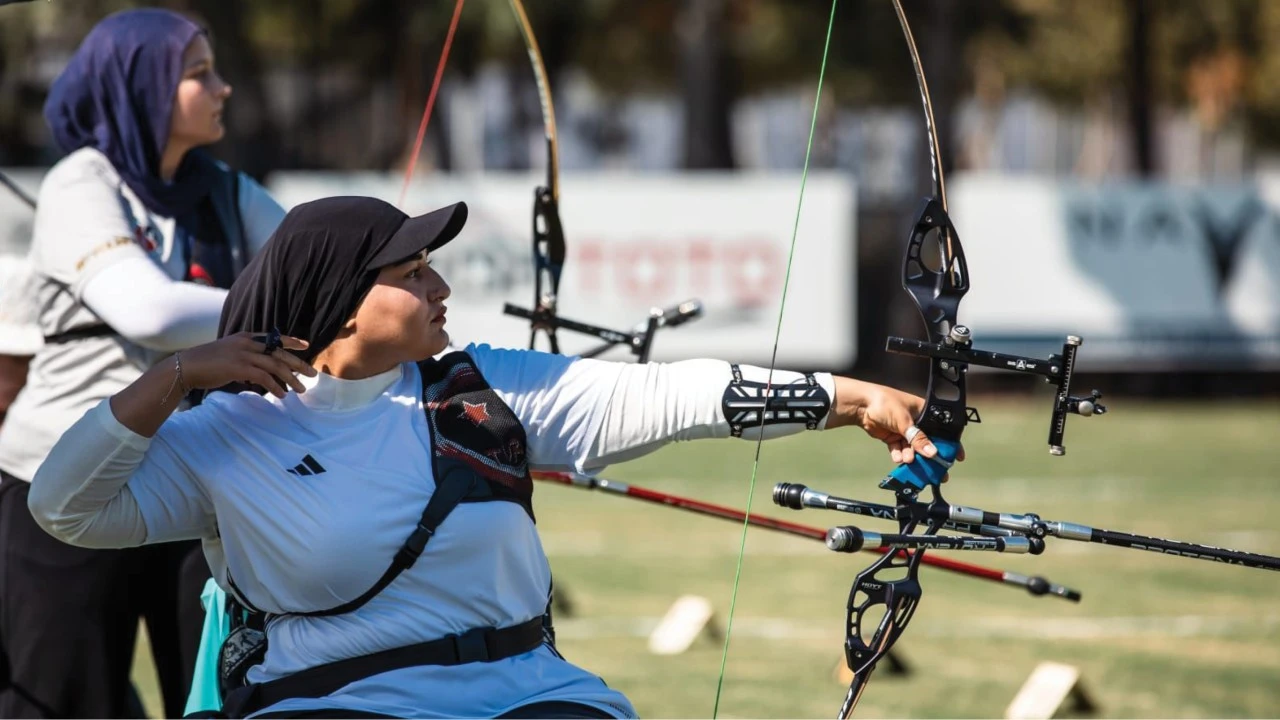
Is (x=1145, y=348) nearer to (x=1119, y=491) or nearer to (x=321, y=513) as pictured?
(x=1119, y=491)

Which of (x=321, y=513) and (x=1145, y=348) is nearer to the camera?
(x=321, y=513)

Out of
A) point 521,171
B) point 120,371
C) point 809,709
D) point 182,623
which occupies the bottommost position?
point 521,171

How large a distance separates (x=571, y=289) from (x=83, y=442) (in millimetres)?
13934

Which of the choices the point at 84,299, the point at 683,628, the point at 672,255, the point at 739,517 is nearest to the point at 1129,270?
the point at 672,255

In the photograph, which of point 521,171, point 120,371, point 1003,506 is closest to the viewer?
point 120,371

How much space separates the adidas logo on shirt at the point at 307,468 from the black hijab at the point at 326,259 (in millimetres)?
177

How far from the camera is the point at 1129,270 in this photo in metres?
18.0

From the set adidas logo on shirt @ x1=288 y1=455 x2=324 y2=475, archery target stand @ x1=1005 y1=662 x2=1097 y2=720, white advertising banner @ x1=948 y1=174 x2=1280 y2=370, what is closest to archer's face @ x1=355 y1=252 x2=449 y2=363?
adidas logo on shirt @ x1=288 y1=455 x2=324 y2=475

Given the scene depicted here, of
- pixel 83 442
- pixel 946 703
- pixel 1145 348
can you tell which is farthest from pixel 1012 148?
pixel 83 442

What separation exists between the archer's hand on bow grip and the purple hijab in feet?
6.32

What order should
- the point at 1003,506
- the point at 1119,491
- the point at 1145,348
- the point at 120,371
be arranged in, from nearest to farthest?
the point at 120,371, the point at 1003,506, the point at 1119,491, the point at 1145,348

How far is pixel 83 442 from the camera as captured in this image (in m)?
2.98

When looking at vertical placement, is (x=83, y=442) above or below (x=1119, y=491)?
above

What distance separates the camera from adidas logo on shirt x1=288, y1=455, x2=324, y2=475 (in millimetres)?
3097
